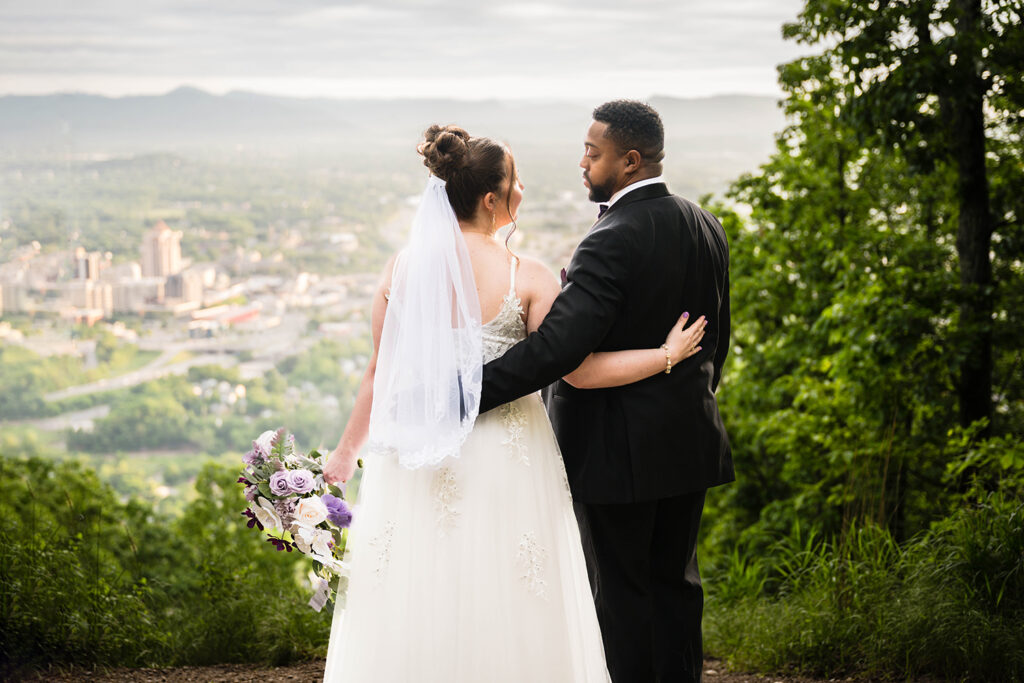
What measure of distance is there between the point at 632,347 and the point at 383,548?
91 centimetres

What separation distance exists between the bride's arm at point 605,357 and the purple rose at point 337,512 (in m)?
0.75

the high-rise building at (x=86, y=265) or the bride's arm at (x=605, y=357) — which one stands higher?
the bride's arm at (x=605, y=357)

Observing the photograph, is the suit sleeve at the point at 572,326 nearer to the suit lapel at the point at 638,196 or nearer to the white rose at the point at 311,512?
the suit lapel at the point at 638,196

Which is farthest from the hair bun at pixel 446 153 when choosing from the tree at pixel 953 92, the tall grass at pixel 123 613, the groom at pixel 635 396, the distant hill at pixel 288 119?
the distant hill at pixel 288 119

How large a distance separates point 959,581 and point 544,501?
1941 mm

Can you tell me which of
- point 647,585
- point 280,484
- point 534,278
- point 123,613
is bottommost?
point 123,613

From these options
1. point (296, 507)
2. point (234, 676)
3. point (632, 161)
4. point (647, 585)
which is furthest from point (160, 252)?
point (647, 585)

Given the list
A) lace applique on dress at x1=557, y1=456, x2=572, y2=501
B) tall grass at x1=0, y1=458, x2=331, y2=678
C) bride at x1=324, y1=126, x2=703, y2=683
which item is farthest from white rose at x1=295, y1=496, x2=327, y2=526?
tall grass at x1=0, y1=458, x2=331, y2=678

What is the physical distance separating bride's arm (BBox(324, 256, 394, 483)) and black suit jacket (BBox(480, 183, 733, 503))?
37 centimetres

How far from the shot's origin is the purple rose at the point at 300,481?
253cm

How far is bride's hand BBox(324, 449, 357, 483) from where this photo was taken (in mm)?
2709

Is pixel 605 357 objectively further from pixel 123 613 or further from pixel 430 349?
pixel 123 613

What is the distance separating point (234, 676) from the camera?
11.7 feet

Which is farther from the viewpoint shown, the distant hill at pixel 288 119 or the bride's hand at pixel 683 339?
the distant hill at pixel 288 119
